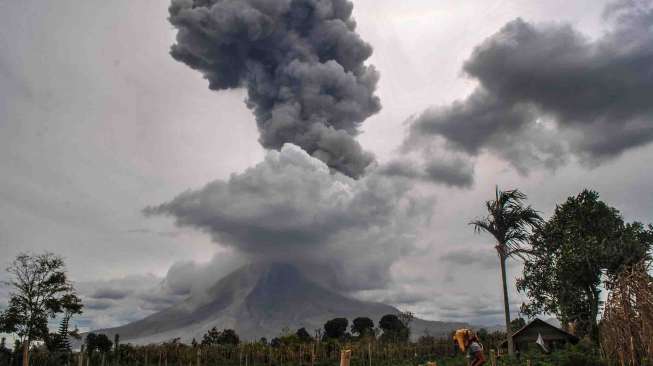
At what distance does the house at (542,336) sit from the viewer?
3566 centimetres

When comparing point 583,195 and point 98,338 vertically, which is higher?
point 583,195

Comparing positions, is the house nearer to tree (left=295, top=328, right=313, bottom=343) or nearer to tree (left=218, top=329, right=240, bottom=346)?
tree (left=295, top=328, right=313, bottom=343)

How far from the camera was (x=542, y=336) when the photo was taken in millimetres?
36188

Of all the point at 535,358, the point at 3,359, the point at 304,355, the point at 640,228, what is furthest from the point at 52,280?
the point at 640,228

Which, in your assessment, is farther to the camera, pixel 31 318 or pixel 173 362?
pixel 173 362

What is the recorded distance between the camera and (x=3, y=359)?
34.8 meters

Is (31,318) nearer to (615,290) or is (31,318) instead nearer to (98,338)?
(615,290)

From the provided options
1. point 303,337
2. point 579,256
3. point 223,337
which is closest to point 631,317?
point 579,256

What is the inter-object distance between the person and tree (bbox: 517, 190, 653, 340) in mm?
23447

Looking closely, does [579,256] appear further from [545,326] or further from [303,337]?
[303,337]

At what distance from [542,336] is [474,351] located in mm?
29220

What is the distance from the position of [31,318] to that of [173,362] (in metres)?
17.1

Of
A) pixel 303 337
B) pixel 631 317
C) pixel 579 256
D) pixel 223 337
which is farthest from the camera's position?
pixel 223 337

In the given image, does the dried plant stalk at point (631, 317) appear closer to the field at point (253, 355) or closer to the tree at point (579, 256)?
the tree at point (579, 256)
